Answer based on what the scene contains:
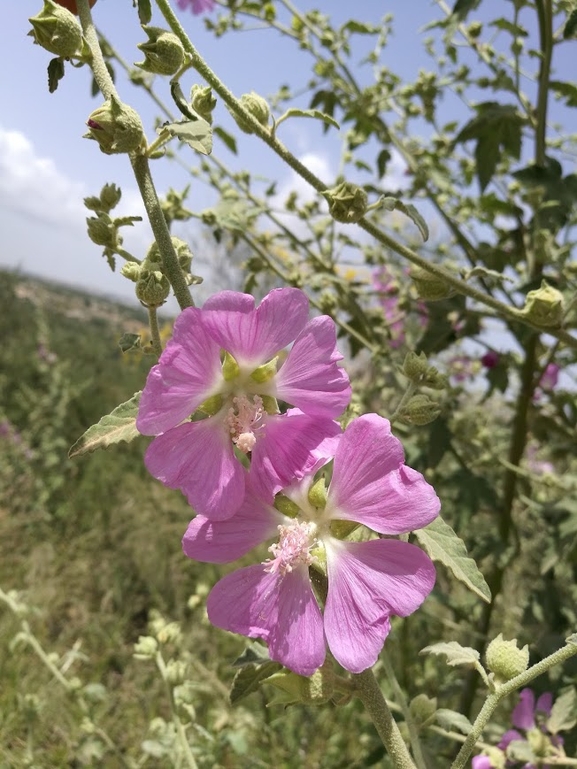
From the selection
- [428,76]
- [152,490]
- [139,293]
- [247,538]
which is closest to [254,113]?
[139,293]

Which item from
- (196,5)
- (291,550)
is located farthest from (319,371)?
(196,5)

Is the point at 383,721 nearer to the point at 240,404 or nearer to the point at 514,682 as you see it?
the point at 514,682

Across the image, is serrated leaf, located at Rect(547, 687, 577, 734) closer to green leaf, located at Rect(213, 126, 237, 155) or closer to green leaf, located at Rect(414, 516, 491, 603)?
green leaf, located at Rect(414, 516, 491, 603)

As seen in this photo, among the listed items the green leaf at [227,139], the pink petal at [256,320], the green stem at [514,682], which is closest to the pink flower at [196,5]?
the green leaf at [227,139]

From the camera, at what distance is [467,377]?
366 cm

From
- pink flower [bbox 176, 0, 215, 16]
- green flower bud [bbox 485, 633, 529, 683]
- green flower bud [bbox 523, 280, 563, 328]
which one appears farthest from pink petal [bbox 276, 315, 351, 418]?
pink flower [bbox 176, 0, 215, 16]

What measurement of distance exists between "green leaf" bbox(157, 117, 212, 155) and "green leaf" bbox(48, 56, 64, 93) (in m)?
0.15

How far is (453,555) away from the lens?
0.73 meters

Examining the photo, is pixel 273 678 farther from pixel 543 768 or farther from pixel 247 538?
pixel 543 768

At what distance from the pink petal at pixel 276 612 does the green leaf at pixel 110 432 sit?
193mm

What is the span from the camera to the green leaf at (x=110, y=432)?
2.36 feet

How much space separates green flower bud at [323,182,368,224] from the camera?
0.91 metres

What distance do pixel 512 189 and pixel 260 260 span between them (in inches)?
51.0

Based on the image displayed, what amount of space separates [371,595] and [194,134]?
1.68 ft
